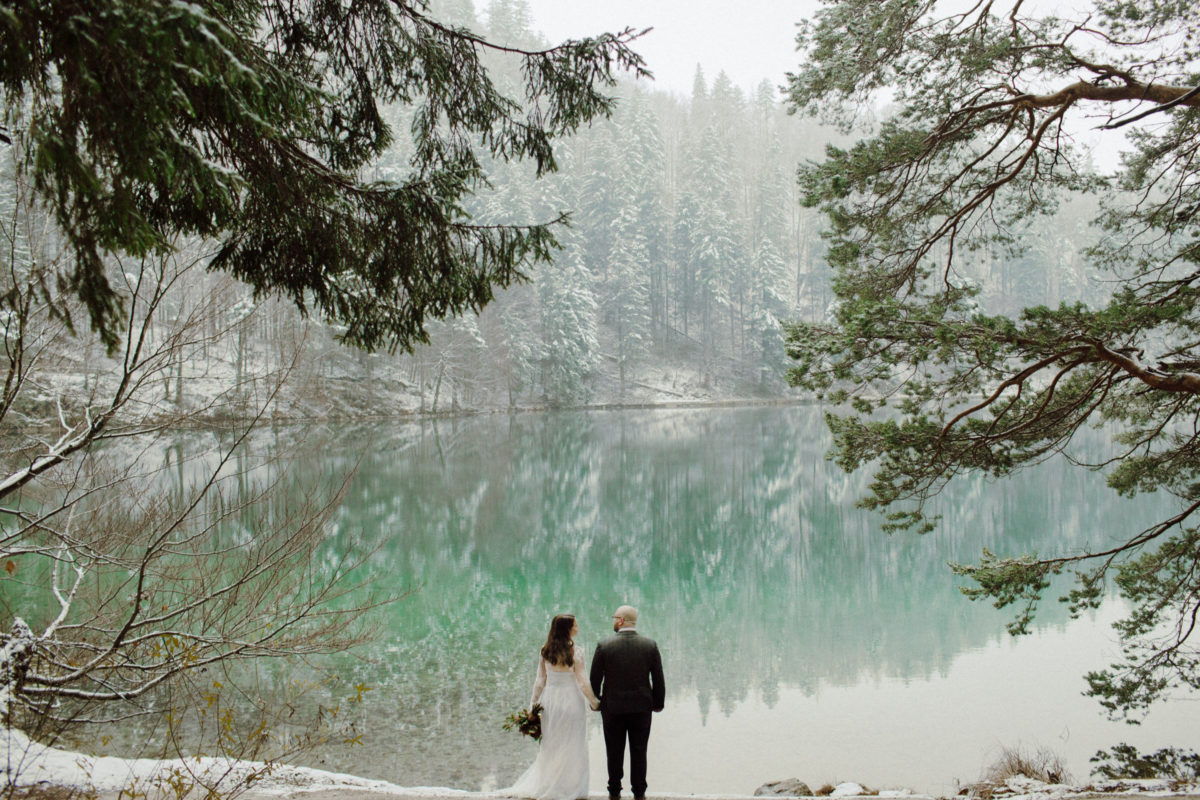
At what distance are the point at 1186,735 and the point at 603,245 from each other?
5080 cm

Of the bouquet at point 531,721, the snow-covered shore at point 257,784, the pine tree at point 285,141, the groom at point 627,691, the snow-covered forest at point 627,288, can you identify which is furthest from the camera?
the snow-covered forest at point 627,288

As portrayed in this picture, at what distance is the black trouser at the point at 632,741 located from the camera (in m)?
4.42

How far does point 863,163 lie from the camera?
238 inches

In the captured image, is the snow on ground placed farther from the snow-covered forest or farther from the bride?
the snow-covered forest

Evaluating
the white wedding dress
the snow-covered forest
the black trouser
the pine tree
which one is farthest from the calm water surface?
the snow-covered forest

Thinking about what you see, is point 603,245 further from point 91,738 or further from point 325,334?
point 91,738

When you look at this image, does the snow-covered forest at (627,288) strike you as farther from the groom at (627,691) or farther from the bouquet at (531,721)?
the groom at (627,691)

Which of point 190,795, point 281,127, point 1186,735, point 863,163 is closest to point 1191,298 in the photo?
point 863,163

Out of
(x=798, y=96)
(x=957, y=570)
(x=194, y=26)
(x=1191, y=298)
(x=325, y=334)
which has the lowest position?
(x=957, y=570)

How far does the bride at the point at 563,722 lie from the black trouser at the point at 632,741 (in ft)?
0.64

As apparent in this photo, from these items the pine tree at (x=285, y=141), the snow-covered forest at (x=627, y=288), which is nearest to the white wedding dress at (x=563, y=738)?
the pine tree at (x=285, y=141)

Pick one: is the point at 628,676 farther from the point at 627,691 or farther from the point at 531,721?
the point at 531,721

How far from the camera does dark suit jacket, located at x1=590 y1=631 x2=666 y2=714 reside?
14.4 ft

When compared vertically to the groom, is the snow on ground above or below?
below
